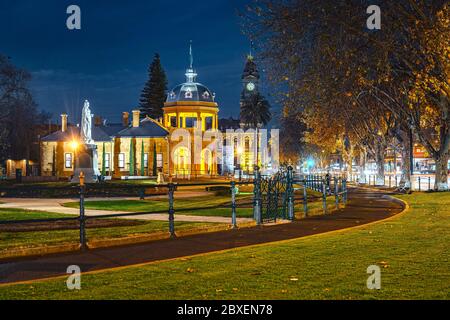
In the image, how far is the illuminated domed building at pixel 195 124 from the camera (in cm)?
7044

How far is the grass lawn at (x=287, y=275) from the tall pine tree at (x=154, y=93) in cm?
10324

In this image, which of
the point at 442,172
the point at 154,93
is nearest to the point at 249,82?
the point at 154,93

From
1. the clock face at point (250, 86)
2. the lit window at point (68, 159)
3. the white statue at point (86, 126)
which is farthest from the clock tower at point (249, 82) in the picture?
the white statue at point (86, 126)

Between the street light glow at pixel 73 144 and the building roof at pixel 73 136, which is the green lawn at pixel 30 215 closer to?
the street light glow at pixel 73 144

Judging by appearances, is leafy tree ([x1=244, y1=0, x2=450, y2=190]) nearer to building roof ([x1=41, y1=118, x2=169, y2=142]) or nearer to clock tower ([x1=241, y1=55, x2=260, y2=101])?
building roof ([x1=41, y1=118, x2=169, y2=142])

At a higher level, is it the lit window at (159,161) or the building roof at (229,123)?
the building roof at (229,123)

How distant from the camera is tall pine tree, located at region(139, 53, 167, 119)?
115 meters

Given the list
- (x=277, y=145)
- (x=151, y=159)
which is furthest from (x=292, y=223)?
(x=277, y=145)

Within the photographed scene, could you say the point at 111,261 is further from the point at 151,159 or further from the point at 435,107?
the point at 151,159

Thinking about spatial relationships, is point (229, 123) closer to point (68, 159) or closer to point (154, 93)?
point (154, 93)

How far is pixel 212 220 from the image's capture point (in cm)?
1895

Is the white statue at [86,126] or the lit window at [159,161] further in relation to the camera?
the lit window at [159,161]
